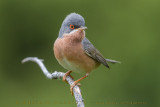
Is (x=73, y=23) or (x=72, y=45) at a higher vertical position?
(x=73, y=23)

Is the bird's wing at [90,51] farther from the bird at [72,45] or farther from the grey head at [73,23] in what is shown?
the grey head at [73,23]

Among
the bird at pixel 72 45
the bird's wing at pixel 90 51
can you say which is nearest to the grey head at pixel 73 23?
the bird at pixel 72 45

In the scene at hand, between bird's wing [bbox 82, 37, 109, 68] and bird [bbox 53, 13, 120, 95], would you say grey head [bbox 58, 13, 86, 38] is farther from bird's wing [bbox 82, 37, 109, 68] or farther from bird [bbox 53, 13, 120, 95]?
bird's wing [bbox 82, 37, 109, 68]

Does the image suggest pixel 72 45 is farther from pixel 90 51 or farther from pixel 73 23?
pixel 90 51

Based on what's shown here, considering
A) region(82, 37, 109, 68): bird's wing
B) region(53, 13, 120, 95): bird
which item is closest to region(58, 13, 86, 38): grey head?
region(53, 13, 120, 95): bird

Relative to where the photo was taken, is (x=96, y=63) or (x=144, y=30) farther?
(x=144, y=30)

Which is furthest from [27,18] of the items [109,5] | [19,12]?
→ [109,5]

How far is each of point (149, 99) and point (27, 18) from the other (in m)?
3.34

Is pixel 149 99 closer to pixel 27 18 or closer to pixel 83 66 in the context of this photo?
pixel 83 66

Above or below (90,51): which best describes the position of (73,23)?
above

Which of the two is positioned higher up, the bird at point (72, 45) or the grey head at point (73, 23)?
the grey head at point (73, 23)

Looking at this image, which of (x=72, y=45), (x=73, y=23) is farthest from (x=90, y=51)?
(x=73, y=23)

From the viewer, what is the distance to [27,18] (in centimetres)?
784

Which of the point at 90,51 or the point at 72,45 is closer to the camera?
the point at 72,45
